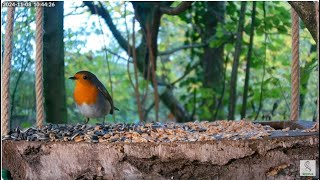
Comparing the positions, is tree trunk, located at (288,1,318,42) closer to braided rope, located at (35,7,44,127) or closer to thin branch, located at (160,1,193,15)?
braided rope, located at (35,7,44,127)

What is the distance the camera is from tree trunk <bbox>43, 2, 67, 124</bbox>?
7.71ft

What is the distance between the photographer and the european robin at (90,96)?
216 centimetres

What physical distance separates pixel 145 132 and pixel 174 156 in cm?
28

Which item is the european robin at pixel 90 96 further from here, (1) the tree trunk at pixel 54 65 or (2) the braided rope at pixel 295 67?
(2) the braided rope at pixel 295 67

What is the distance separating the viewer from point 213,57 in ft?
14.4

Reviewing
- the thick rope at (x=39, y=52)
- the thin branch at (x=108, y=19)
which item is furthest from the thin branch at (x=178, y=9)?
the thick rope at (x=39, y=52)

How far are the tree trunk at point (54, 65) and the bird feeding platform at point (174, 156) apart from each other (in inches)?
26.1

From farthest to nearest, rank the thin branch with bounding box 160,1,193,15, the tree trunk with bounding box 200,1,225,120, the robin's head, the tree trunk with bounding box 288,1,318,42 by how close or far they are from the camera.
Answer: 1. the tree trunk with bounding box 200,1,225,120
2. the thin branch with bounding box 160,1,193,15
3. the robin's head
4. the tree trunk with bounding box 288,1,318,42

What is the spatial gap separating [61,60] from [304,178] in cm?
134

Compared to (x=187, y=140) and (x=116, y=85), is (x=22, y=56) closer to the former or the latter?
(x=187, y=140)

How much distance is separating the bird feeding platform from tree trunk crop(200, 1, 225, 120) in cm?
251

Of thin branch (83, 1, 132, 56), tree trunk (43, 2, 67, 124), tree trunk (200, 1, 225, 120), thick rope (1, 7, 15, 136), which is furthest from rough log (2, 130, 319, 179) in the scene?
tree trunk (200, 1, 225, 120)

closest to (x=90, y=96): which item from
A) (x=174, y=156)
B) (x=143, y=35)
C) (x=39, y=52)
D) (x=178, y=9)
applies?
(x=39, y=52)

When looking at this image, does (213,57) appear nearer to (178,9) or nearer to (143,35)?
(143,35)
